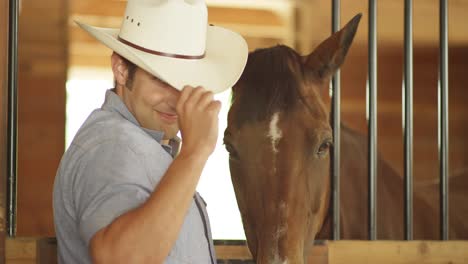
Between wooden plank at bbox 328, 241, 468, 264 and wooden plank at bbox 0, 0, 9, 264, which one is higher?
wooden plank at bbox 0, 0, 9, 264

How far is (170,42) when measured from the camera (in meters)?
1.09

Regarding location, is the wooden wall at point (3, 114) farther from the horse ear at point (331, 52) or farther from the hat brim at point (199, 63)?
the horse ear at point (331, 52)

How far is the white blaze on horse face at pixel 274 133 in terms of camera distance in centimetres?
173

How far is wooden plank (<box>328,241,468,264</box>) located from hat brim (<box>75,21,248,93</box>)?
0.74m

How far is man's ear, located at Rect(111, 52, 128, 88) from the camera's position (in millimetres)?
1094

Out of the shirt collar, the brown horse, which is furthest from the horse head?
the shirt collar

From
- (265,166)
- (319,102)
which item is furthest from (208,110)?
(319,102)

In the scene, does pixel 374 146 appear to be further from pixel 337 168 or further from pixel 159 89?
pixel 159 89

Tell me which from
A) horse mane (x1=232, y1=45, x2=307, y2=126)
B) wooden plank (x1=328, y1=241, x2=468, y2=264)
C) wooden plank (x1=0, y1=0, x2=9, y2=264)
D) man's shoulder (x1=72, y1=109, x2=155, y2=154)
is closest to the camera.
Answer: man's shoulder (x1=72, y1=109, x2=155, y2=154)

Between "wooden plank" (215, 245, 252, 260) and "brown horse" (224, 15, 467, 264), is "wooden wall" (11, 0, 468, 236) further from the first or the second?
"wooden plank" (215, 245, 252, 260)

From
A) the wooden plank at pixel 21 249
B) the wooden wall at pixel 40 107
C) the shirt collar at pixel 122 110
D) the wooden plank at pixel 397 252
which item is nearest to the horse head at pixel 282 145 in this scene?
the wooden plank at pixel 397 252

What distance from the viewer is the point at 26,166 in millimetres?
4117

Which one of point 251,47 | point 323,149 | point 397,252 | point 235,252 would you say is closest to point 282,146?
point 323,149

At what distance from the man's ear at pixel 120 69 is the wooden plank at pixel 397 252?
95 centimetres
